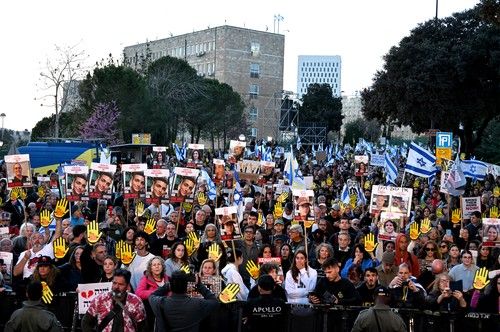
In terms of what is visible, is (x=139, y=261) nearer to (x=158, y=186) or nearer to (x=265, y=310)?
(x=265, y=310)

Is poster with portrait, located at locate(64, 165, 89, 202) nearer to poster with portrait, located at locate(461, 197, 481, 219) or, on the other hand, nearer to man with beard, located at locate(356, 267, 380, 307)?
poster with portrait, located at locate(461, 197, 481, 219)

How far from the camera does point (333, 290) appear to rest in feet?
34.9

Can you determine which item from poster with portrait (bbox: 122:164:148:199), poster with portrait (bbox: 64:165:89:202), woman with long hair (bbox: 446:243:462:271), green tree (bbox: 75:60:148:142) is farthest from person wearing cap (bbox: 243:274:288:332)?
green tree (bbox: 75:60:148:142)

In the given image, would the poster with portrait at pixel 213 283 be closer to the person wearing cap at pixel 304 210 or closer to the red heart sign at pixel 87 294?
the red heart sign at pixel 87 294

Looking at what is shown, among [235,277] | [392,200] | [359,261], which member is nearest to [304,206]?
[392,200]

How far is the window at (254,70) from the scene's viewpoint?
108250mm

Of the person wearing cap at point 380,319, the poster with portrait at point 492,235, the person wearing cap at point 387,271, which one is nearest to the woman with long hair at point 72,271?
the person wearing cap at point 387,271

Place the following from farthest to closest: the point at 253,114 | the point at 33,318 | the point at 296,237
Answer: the point at 253,114 < the point at 296,237 < the point at 33,318

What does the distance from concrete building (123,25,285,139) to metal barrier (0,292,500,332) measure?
95.6 metres

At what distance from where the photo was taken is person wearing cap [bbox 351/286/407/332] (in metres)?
8.63

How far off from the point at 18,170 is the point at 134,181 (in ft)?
7.68

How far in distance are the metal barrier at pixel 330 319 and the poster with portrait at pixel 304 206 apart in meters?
4.82

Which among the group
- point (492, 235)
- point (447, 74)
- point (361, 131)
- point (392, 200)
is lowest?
point (492, 235)

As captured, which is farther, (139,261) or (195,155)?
(195,155)
